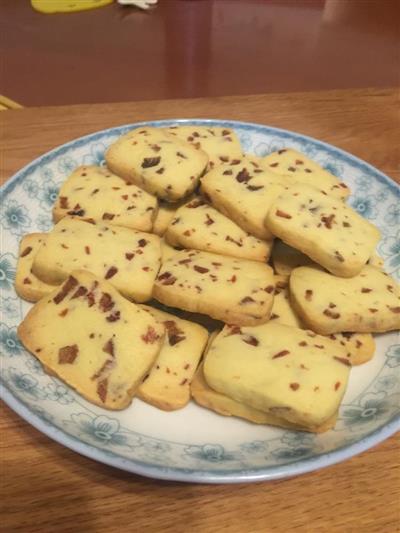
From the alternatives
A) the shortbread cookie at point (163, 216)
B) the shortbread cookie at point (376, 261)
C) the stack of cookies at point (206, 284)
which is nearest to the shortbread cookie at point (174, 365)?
the stack of cookies at point (206, 284)

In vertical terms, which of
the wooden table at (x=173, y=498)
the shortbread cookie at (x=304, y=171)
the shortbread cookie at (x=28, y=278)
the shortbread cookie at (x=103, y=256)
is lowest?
the wooden table at (x=173, y=498)

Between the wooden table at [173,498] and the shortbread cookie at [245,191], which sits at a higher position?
the shortbread cookie at [245,191]

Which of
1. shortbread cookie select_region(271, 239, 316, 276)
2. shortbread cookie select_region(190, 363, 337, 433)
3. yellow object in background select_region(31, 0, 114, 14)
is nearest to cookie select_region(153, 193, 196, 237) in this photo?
shortbread cookie select_region(271, 239, 316, 276)

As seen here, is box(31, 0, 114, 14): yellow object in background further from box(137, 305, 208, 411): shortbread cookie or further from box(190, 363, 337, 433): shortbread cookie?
box(190, 363, 337, 433): shortbread cookie

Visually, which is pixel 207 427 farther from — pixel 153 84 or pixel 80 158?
pixel 153 84

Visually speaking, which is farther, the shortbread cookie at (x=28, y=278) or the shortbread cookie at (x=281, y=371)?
the shortbread cookie at (x=28, y=278)

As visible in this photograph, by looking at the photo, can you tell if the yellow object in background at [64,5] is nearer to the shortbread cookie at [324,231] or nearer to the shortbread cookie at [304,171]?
the shortbread cookie at [304,171]
